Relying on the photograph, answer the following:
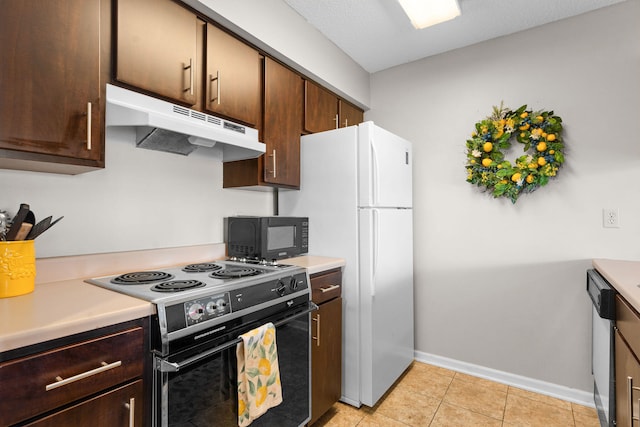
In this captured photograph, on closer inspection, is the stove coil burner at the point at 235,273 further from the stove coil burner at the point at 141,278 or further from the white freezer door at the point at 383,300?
the white freezer door at the point at 383,300

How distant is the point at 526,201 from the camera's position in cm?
235

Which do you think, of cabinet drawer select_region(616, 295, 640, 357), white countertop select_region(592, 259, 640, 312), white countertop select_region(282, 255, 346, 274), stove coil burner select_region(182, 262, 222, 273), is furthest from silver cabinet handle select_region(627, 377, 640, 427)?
stove coil burner select_region(182, 262, 222, 273)

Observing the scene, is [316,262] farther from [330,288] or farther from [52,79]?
[52,79]

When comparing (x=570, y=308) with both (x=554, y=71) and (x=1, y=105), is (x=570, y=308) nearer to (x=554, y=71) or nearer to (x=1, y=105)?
(x=554, y=71)

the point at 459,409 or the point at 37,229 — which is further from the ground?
the point at 37,229

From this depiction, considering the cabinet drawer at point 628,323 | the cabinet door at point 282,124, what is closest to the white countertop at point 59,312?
the cabinet door at point 282,124

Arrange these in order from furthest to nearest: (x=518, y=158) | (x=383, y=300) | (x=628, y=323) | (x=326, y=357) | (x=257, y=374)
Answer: (x=518, y=158) → (x=383, y=300) → (x=326, y=357) → (x=257, y=374) → (x=628, y=323)

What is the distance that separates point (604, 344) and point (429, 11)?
2066mm

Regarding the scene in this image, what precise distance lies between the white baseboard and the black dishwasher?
12.6 inches

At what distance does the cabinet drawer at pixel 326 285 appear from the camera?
1.84m

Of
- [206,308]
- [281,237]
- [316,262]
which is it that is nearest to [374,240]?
[316,262]

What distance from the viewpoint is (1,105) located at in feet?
3.34

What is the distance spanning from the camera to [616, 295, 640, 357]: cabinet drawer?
3.69ft

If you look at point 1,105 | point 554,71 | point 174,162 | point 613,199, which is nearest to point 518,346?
point 613,199
